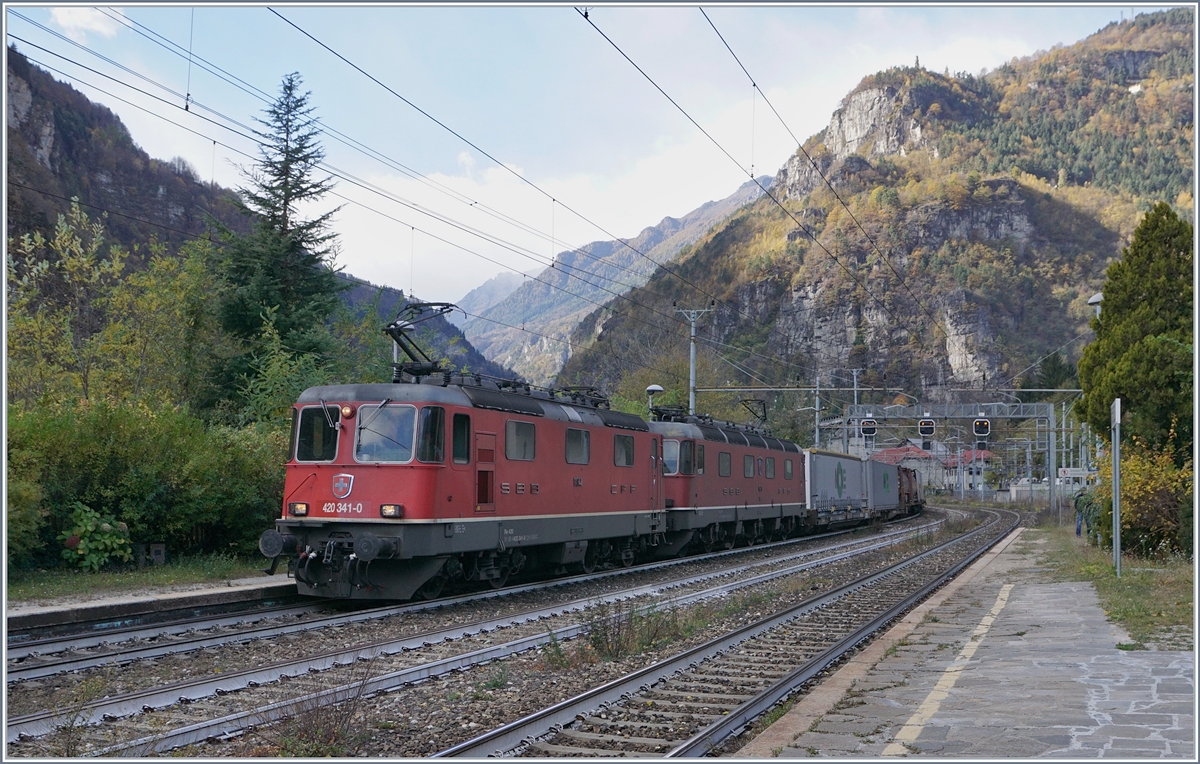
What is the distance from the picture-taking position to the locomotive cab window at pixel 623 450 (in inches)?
782

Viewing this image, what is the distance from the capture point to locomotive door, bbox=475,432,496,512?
591 inches

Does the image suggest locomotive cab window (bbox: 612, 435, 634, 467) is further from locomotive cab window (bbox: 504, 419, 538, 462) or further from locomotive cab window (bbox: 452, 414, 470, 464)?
locomotive cab window (bbox: 452, 414, 470, 464)

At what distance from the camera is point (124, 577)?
1523cm

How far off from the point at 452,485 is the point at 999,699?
8.29 metres

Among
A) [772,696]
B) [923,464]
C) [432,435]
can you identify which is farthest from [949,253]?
[772,696]

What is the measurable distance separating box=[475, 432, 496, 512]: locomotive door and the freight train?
27 mm

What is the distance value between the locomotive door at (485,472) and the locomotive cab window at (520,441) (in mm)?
443

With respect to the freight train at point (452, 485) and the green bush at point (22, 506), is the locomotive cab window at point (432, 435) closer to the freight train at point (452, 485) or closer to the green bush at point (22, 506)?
the freight train at point (452, 485)

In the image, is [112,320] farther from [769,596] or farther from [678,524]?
[769,596]

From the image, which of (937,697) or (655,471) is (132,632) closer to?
(937,697)

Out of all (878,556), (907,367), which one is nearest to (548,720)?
(878,556)

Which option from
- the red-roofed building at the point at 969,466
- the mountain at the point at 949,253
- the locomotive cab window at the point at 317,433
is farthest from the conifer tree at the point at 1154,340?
the mountain at the point at 949,253

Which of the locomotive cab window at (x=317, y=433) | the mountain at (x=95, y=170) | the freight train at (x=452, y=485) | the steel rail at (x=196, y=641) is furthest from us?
the mountain at (x=95, y=170)

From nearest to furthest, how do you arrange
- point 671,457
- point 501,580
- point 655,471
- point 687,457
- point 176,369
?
point 501,580, point 655,471, point 671,457, point 687,457, point 176,369
